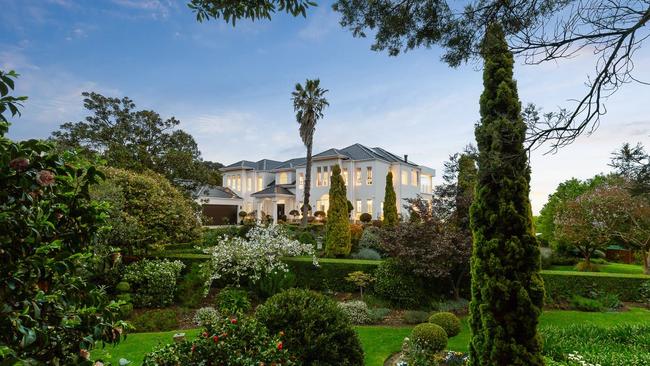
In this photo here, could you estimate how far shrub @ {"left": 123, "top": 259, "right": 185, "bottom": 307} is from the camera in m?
12.2

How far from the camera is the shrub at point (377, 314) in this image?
448 inches

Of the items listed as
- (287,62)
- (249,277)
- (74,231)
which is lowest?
(249,277)

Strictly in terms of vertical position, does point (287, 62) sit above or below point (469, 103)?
above

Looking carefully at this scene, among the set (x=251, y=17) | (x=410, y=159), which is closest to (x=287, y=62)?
(x=251, y=17)

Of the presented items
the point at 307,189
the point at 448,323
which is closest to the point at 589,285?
the point at 448,323

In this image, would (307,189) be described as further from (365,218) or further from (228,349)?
(228,349)

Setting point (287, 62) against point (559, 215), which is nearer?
point (287, 62)

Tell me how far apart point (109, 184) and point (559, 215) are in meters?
24.7

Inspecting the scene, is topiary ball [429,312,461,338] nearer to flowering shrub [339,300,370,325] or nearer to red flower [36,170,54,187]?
flowering shrub [339,300,370,325]

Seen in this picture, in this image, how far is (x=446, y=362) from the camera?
25.2 ft

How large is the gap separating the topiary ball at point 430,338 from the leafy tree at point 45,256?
6.75 meters

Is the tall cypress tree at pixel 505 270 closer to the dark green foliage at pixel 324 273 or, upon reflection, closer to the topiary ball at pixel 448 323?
the topiary ball at pixel 448 323

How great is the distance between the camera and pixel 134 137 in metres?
23.9

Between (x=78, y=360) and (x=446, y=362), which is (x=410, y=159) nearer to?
(x=446, y=362)
